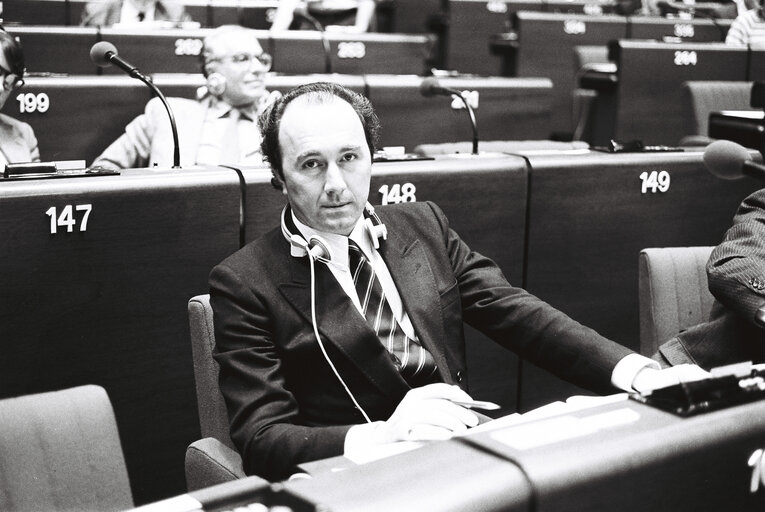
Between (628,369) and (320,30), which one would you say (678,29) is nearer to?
(320,30)

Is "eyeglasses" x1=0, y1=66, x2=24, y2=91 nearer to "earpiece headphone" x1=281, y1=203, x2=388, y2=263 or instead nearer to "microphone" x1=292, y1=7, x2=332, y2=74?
"earpiece headphone" x1=281, y1=203, x2=388, y2=263

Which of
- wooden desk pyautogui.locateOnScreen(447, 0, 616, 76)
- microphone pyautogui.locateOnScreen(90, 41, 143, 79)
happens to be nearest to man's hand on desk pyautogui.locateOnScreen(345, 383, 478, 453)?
microphone pyautogui.locateOnScreen(90, 41, 143, 79)

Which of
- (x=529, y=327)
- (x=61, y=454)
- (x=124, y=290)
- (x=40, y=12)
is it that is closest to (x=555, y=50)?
(x=40, y=12)

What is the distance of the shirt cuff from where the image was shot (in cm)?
149

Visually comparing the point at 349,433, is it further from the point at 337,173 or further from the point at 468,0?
the point at 468,0

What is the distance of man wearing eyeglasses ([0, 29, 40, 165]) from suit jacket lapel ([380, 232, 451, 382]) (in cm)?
154

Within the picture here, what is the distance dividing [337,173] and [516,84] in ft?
9.90

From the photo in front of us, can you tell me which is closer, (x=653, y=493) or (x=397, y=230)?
(x=653, y=493)

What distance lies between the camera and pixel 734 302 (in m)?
1.69

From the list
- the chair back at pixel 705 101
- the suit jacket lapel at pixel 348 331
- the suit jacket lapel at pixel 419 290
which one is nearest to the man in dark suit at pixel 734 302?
the suit jacket lapel at pixel 419 290

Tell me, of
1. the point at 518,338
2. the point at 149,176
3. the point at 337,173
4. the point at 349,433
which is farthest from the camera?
the point at 149,176

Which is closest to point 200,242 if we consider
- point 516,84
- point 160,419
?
point 160,419

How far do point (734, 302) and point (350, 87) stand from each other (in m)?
2.53

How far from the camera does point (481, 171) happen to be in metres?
2.44
